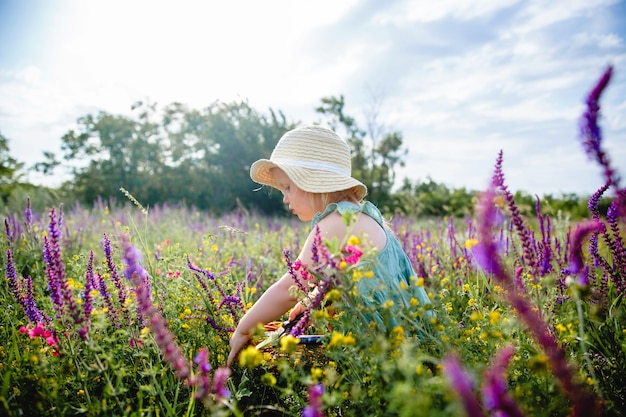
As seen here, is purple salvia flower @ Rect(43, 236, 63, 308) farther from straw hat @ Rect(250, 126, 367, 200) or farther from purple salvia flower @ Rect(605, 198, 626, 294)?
purple salvia flower @ Rect(605, 198, 626, 294)

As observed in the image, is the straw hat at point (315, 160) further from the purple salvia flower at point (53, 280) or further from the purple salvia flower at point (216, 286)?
the purple salvia flower at point (53, 280)

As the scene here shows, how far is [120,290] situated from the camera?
1.97 meters

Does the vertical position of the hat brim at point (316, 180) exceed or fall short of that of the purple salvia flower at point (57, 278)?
it exceeds it

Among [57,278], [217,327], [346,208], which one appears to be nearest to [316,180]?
[346,208]

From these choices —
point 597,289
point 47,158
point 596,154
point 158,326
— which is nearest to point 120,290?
point 158,326

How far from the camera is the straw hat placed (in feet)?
8.11

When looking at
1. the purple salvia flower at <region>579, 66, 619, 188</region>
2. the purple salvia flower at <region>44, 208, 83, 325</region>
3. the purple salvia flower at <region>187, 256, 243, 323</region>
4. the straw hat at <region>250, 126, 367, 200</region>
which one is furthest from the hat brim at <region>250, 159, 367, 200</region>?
the purple salvia flower at <region>579, 66, 619, 188</region>

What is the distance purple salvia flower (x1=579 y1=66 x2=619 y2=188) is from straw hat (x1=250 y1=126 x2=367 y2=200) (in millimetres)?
1384

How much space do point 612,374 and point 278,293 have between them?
66.0 inches

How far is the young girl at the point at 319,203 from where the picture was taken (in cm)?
203

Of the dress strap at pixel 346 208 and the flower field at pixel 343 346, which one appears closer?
the flower field at pixel 343 346

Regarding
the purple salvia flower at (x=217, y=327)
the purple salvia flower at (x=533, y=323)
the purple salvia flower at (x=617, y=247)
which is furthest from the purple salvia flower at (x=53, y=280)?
the purple salvia flower at (x=617, y=247)

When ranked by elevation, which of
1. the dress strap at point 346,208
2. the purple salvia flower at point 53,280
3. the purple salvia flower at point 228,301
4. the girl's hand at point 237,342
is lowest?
the girl's hand at point 237,342

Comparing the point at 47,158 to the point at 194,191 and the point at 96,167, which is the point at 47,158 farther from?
the point at 194,191
